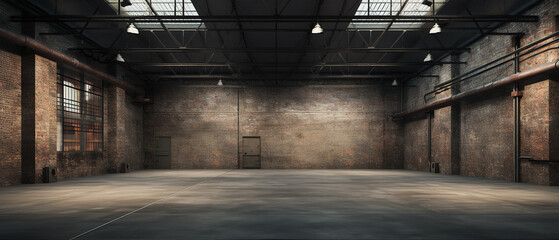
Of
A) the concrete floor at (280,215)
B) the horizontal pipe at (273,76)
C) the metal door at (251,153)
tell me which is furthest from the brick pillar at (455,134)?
the metal door at (251,153)

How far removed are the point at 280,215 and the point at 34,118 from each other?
458 inches

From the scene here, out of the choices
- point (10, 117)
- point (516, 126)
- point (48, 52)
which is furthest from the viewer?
point (48, 52)

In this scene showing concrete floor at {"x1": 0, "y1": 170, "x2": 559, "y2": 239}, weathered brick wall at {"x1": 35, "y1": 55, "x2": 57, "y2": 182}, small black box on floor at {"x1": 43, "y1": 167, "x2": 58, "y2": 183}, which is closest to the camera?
concrete floor at {"x1": 0, "y1": 170, "x2": 559, "y2": 239}

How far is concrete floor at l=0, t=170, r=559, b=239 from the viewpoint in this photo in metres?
5.63

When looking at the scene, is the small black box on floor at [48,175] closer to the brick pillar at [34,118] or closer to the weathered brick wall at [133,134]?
Result: the brick pillar at [34,118]

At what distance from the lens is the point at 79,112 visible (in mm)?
18219

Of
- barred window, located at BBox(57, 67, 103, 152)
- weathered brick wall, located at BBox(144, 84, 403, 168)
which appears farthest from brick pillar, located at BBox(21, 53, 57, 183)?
weathered brick wall, located at BBox(144, 84, 403, 168)

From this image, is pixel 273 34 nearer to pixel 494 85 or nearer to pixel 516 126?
pixel 494 85

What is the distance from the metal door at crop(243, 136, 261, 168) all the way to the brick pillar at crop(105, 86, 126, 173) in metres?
8.27

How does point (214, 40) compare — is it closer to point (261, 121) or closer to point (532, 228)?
point (261, 121)

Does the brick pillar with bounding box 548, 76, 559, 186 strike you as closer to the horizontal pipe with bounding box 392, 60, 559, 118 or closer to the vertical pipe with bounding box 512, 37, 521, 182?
the horizontal pipe with bounding box 392, 60, 559, 118

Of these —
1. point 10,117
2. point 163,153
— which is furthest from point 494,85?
point 163,153

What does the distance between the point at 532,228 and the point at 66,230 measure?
25.0 feet

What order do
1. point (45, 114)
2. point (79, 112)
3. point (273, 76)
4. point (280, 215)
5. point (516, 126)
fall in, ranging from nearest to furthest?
point (280, 215) < point (516, 126) < point (45, 114) < point (79, 112) < point (273, 76)
